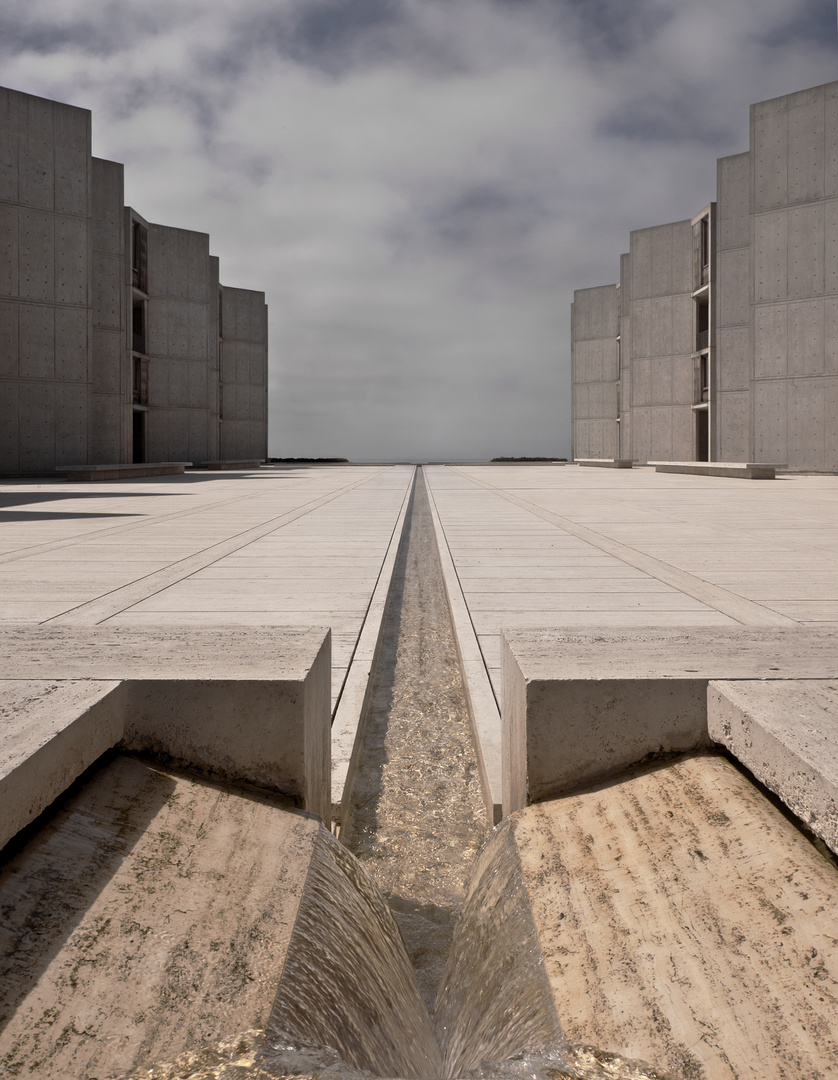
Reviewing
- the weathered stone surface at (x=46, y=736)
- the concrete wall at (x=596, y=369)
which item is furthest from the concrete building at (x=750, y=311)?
the weathered stone surface at (x=46, y=736)

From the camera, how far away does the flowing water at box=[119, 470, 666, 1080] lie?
1.96 m

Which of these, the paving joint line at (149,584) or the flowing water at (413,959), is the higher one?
the paving joint line at (149,584)

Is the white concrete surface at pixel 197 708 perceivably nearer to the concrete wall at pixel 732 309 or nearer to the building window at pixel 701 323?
the concrete wall at pixel 732 309

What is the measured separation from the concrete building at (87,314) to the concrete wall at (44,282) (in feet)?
0.13

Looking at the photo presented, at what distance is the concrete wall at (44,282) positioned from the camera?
1147 inches

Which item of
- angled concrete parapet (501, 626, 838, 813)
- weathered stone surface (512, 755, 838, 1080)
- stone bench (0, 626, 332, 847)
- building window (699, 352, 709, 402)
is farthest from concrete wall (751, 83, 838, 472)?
stone bench (0, 626, 332, 847)

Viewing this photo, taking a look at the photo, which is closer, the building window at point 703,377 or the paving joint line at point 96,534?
the paving joint line at point 96,534

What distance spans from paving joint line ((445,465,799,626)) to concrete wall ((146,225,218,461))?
117 feet

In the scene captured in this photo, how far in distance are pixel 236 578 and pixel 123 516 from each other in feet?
27.0

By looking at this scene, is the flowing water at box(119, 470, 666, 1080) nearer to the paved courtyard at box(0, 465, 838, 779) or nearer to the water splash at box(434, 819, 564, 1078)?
the water splash at box(434, 819, 564, 1078)

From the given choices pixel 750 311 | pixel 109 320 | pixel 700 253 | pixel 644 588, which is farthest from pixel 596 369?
pixel 644 588

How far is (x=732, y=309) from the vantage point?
37.3 m

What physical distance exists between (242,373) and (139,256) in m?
15.0

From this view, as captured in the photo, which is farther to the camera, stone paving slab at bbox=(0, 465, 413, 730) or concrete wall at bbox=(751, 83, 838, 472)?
concrete wall at bbox=(751, 83, 838, 472)
